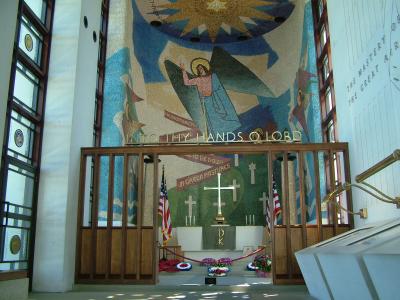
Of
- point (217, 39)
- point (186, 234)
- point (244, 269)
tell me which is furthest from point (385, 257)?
point (217, 39)

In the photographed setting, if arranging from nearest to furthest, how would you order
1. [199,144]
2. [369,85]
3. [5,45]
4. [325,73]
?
[5,45], [369,85], [199,144], [325,73]

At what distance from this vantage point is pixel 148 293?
7.81 m

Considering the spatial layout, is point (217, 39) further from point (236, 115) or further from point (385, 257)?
point (385, 257)

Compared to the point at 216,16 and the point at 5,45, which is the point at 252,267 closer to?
the point at 216,16

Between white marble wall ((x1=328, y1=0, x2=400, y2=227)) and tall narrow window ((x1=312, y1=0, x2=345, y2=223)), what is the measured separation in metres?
1.62

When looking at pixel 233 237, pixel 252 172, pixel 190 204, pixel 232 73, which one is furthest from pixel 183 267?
pixel 232 73

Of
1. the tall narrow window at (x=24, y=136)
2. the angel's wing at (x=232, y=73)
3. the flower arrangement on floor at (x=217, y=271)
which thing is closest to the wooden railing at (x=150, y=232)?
the tall narrow window at (x=24, y=136)

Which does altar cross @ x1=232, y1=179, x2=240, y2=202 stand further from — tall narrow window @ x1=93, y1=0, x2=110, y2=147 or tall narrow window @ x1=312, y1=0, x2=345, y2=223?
tall narrow window @ x1=93, y1=0, x2=110, y2=147

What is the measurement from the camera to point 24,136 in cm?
790

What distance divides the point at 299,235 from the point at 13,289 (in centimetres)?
484

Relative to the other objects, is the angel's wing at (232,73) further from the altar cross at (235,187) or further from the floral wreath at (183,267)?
the floral wreath at (183,267)

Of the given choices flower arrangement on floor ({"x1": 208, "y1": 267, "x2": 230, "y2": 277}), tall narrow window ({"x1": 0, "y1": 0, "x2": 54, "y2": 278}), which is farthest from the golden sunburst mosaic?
flower arrangement on floor ({"x1": 208, "y1": 267, "x2": 230, "y2": 277})

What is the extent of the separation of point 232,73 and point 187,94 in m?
1.82

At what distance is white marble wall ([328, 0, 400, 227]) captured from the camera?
5863 mm
